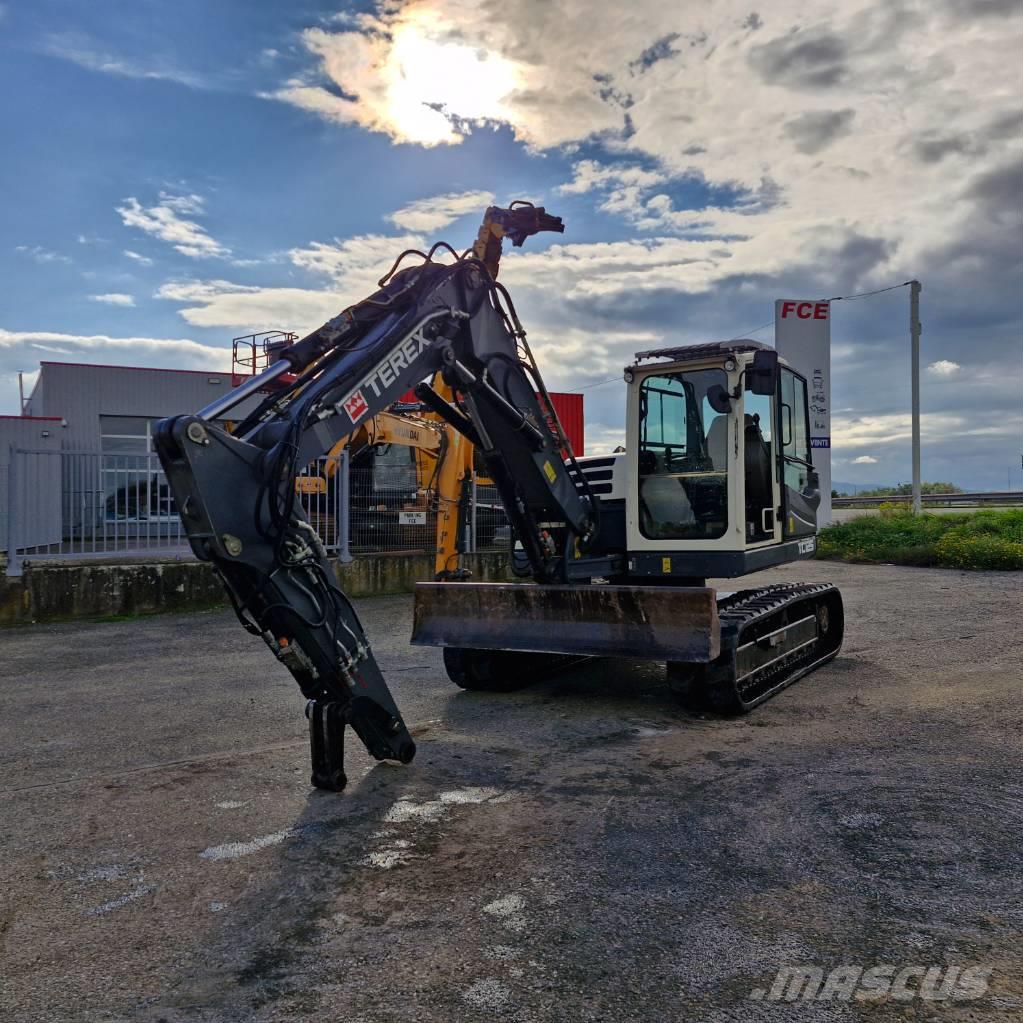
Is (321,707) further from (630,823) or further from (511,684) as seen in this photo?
(511,684)

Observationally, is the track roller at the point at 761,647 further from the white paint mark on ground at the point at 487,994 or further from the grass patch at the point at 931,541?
the grass patch at the point at 931,541

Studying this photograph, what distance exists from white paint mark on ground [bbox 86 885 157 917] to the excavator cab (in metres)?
4.39

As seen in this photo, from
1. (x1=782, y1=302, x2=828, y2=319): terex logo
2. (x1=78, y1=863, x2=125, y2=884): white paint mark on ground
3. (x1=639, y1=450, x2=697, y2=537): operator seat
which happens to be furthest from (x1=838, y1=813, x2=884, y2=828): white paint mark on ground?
(x1=782, y1=302, x2=828, y2=319): terex logo

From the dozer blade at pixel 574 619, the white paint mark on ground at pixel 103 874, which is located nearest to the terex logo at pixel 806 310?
the dozer blade at pixel 574 619

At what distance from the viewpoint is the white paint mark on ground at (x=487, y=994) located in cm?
279

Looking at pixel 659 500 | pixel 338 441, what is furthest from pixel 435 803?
pixel 659 500

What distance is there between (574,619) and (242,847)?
10.3 ft

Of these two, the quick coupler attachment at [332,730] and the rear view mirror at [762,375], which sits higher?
the rear view mirror at [762,375]

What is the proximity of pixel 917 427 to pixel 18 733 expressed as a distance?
69.4ft

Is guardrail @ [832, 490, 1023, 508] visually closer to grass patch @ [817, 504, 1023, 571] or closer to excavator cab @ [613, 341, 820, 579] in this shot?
grass patch @ [817, 504, 1023, 571]

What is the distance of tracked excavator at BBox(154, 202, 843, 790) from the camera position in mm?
4484

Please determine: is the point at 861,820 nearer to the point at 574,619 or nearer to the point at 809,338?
the point at 574,619

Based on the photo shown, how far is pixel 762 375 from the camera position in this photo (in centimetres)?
662

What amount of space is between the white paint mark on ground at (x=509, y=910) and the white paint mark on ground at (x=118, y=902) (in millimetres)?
1381
